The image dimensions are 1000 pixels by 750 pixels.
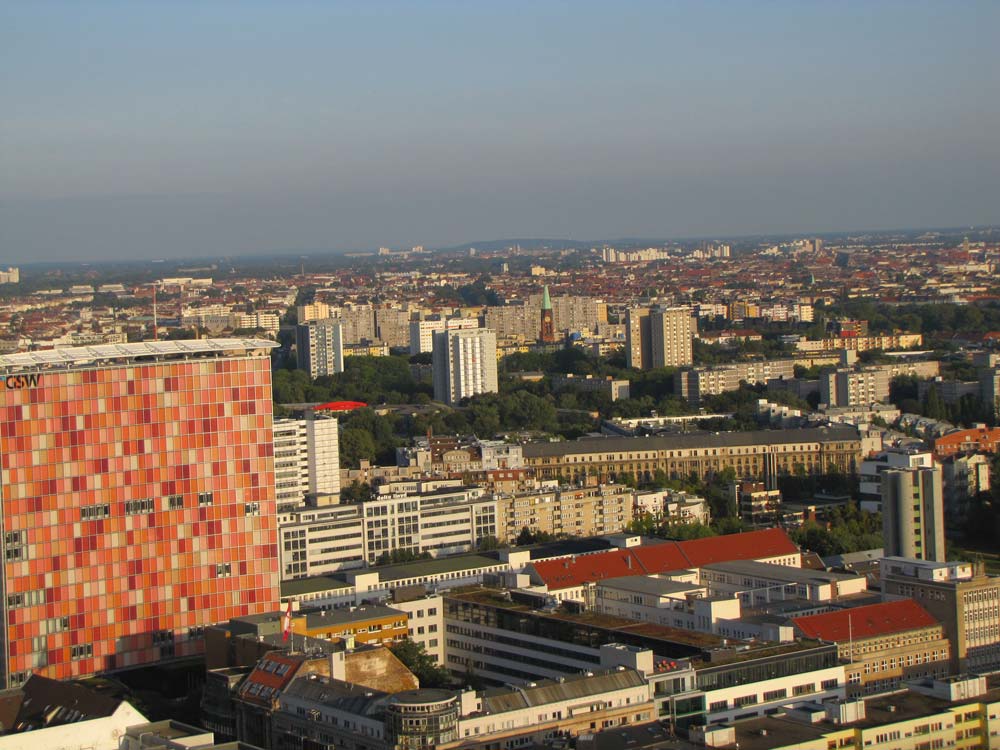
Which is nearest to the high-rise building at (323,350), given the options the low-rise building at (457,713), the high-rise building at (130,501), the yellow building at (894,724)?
the high-rise building at (130,501)

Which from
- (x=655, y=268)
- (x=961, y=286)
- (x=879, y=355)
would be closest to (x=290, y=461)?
(x=879, y=355)

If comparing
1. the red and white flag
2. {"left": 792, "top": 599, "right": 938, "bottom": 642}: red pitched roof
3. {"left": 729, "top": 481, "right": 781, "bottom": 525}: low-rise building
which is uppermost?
the red and white flag

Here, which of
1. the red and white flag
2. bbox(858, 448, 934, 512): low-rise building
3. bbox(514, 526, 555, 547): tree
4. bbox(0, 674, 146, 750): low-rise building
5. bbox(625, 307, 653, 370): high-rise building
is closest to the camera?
bbox(0, 674, 146, 750): low-rise building

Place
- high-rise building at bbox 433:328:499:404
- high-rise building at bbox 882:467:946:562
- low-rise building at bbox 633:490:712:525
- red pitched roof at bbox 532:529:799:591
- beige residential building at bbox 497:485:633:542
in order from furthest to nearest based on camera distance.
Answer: high-rise building at bbox 433:328:499:404
low-rise building at bbox 633:490:712:525
beige residential building at bbox 497:485:633:542
high-rise building at bbox 882:467:946:562
red pitched roof at bbox 532:529:799:591

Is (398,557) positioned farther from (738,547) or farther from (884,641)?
(884,641)

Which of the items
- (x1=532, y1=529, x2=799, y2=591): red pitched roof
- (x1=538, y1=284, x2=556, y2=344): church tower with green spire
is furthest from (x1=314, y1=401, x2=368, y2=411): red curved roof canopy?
(x1=532, y1=529, x2=799, y2=591): red pitched roof

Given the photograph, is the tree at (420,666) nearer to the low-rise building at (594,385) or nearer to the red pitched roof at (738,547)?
the red pitched roof at (738,547)

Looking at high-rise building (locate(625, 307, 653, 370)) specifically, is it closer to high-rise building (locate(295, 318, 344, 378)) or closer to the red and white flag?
high-rise building (locate(295, 318, 344, 378))

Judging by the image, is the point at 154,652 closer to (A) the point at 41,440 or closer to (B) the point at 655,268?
(A) the point at 41,440
